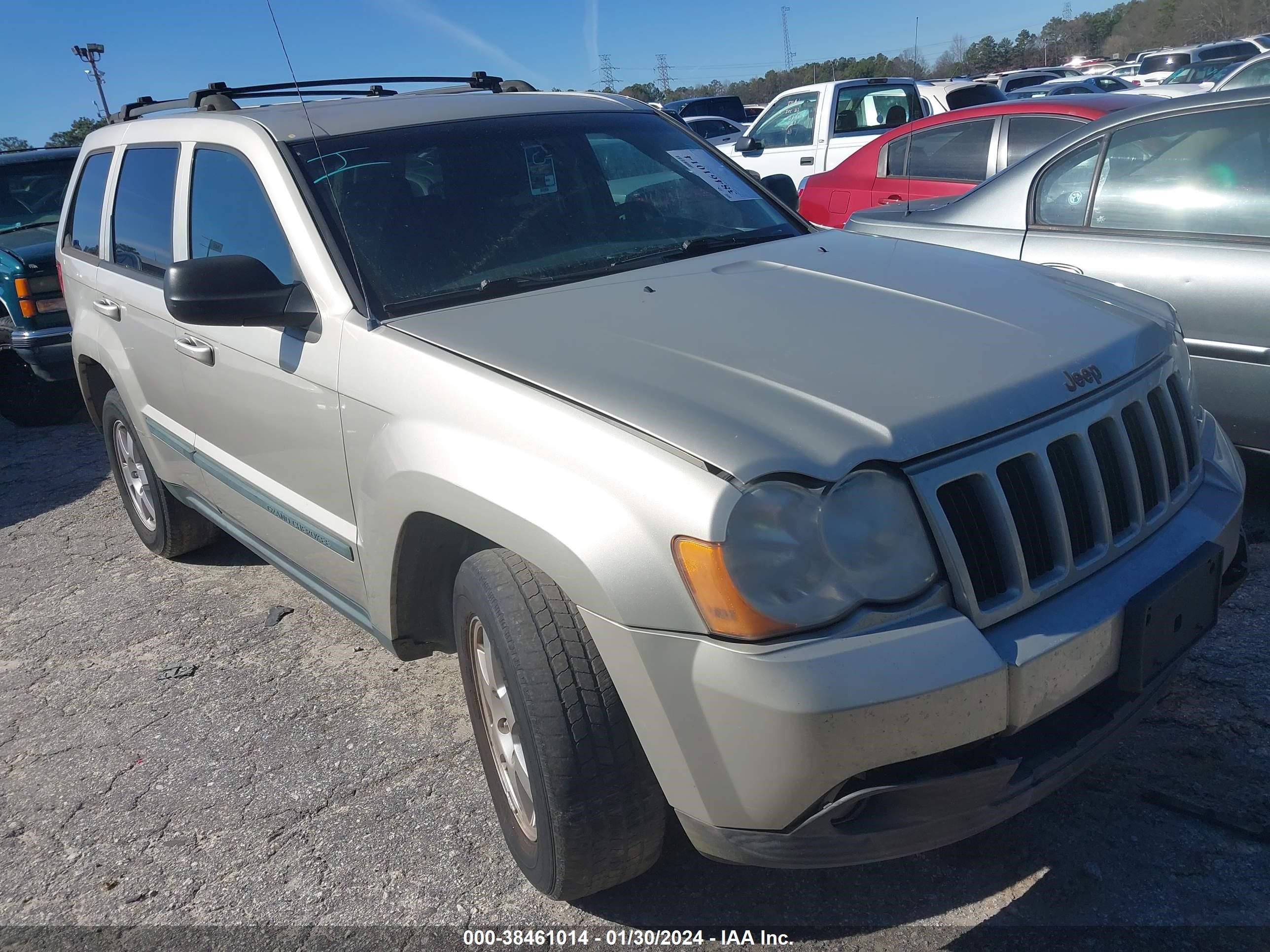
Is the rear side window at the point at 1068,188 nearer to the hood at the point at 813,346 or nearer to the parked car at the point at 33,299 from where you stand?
the hood at the point at 813,346

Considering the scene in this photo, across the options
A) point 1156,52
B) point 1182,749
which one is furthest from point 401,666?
point 1156,52

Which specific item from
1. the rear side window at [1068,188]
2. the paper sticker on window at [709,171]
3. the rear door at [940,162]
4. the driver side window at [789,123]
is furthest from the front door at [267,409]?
the driver side window at [789,123]

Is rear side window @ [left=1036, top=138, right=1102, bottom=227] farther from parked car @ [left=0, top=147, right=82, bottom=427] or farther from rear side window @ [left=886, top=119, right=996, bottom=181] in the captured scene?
parked car @ [left=0, top=147, right=82, bottom=427]

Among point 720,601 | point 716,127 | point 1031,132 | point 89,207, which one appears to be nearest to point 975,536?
point 720,601

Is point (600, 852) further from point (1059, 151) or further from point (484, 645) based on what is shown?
point (1059, 151)

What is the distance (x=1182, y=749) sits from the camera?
276 cm

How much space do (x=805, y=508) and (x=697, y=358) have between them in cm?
52

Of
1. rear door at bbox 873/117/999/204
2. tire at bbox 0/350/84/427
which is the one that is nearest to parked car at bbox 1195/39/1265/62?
rear door at bbox 873/117/999/204

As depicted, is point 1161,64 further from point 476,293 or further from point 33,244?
point 476,293

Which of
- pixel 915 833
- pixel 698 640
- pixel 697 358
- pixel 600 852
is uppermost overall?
pixel 697 358

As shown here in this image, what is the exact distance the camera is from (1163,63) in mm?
25484

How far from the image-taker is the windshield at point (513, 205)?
9.43ft

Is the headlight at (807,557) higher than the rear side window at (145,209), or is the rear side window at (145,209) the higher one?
the rear side window at (145,209)

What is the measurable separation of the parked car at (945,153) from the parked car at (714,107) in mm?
16191
